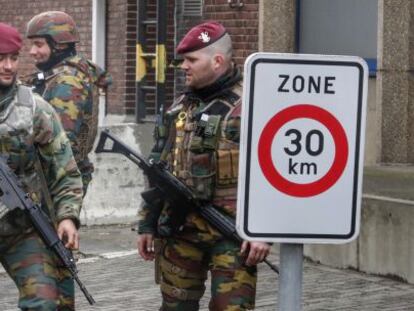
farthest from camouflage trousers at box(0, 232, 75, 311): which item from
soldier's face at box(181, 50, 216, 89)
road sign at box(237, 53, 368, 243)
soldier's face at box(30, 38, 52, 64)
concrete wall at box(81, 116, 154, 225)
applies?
concrete wall at box(81, 116, 154, 225)

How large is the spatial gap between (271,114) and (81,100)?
4.19m

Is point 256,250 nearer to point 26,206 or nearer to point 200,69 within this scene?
point 200,69

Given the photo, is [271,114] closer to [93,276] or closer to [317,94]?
[317,94]

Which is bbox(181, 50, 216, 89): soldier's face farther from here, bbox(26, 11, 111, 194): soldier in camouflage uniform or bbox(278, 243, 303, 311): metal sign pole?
bbox(278, 243, 303, 311): metal sign pole

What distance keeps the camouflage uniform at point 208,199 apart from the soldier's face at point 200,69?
4 cm

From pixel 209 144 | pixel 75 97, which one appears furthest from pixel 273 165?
pixel 75 97

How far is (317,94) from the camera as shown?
490 cm

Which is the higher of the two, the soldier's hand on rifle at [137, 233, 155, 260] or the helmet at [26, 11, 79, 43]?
the helmet at [26, 11, 79, 43]

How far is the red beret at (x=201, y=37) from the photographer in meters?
6.89

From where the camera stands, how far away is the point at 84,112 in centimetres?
895

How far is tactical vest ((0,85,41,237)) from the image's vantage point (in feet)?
21.7

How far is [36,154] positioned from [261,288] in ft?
11.8

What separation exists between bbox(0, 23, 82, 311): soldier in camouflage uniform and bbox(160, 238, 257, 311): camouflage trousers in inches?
20.7

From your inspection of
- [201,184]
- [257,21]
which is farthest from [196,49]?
[257,21]
